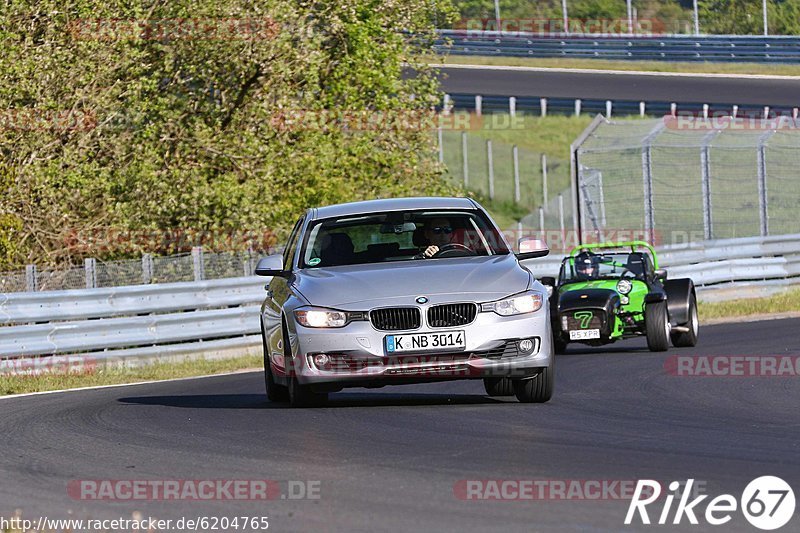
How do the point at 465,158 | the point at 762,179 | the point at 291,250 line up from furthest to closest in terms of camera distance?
the point at 465,158 < the point at 762,179 < the point at 291,250

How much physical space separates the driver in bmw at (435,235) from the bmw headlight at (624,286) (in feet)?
22.1

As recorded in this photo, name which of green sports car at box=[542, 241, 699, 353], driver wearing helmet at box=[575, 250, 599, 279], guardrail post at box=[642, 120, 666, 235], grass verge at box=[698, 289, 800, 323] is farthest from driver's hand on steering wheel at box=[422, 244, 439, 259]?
guardrail post at box=[642, 120, 666, 235]

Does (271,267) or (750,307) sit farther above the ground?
(271,267)

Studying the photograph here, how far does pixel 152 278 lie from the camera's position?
2061 cm

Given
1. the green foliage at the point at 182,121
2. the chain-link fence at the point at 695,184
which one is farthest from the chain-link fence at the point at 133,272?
the chain-link fence at the point at 695,184

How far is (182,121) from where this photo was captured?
2580 cm

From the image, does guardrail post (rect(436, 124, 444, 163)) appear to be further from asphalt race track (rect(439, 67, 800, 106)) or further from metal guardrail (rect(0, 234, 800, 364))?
metal guardrail (rect(0, 234, 800, 364))

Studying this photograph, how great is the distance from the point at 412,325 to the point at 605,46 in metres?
42.4

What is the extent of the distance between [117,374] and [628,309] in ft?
20.5

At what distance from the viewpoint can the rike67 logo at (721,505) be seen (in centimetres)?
633

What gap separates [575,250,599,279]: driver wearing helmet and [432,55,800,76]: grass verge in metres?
28.9

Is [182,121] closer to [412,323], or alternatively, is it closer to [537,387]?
[537,387]

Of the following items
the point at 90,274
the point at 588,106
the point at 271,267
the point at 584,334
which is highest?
the point at 271,267

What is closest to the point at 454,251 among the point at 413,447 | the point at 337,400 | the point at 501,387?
the point at 501,387
